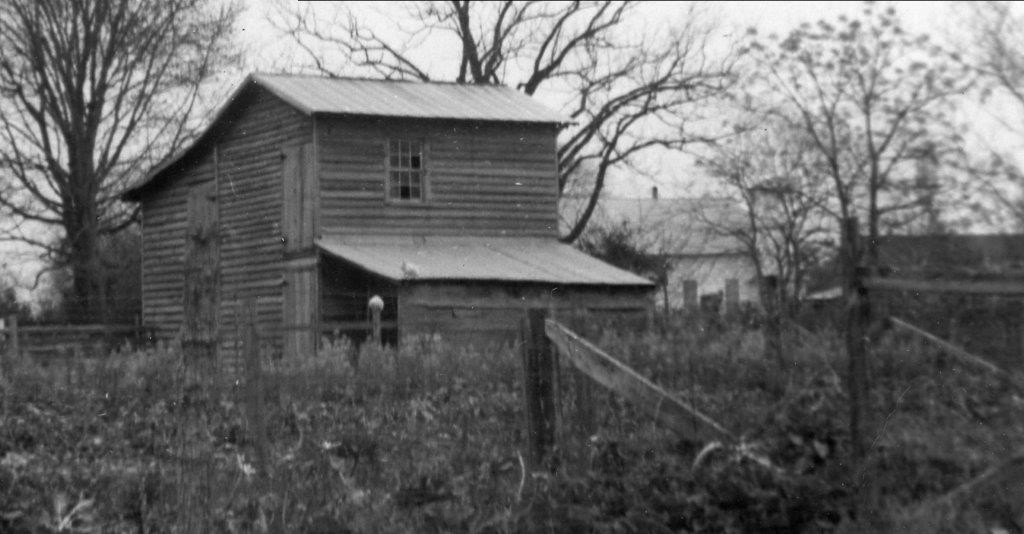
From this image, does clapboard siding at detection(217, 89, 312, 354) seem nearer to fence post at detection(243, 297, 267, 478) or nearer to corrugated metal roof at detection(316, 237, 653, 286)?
corrugated metal roof at detection(316, 237, 653, 286)

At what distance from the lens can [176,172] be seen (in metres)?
34.2

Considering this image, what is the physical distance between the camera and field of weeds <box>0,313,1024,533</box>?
747cm

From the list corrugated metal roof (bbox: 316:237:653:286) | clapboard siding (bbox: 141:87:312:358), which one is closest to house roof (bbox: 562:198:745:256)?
clapboard siding (bbox: 141:87:312:358)

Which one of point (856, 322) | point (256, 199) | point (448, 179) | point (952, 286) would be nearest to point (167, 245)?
point (256, 199)

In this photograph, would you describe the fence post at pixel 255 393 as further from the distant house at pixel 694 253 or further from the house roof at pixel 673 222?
the distant house at pixel 694 253

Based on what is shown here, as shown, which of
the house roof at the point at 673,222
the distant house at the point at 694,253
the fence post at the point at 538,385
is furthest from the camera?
the distant house at the point at 694,253

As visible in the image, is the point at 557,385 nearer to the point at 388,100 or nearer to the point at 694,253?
the point at 388,100

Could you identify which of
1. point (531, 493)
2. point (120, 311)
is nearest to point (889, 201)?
→ point (531, 493)

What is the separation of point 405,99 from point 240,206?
167 inches

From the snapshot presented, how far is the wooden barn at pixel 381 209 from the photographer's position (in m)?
28.5

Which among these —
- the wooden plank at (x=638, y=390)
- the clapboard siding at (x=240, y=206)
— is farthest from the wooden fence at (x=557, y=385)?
the clapboard siding at (x=240, y=206)

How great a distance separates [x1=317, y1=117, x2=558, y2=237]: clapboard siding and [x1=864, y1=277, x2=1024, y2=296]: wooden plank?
2249 centimetres

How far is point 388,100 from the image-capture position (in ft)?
105

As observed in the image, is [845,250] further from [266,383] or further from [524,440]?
[266,383]
